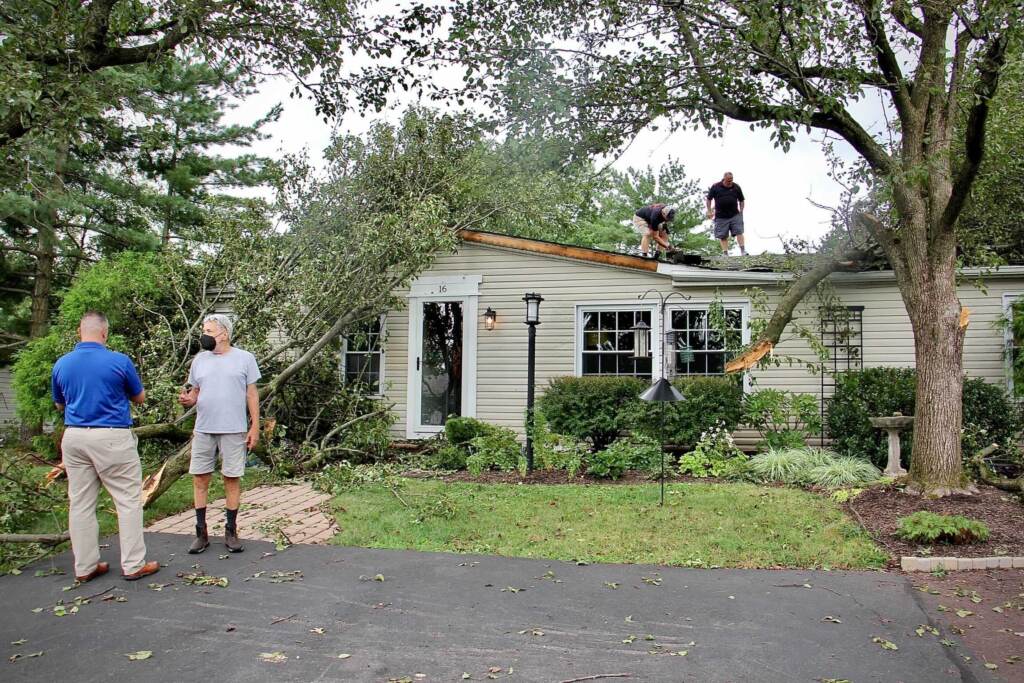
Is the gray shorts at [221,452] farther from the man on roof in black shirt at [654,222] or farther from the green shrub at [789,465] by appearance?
the man on roof in black shirt at [654,222]

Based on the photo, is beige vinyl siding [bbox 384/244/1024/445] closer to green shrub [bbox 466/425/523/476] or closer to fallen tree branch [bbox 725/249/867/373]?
fallen tree branch [bbox 725/249/867/373]

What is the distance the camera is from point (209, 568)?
468 cm

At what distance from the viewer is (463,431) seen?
31.5 ft

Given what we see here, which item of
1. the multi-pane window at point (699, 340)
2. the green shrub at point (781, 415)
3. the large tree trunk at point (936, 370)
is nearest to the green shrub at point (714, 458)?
the green shrub at point (781, 415)

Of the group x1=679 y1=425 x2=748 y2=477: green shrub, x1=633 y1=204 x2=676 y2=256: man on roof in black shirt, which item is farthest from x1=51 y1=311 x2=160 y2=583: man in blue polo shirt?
x1=633 y1=204 x2=676 y2=256: man on roof in black shirt

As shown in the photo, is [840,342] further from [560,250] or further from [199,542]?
[199,542]

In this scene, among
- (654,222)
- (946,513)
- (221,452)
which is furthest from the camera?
(654,222)

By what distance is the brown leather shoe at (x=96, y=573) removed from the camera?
14.3ft

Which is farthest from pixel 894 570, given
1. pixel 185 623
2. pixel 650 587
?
pixel 185 623

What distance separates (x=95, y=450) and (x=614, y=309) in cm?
732

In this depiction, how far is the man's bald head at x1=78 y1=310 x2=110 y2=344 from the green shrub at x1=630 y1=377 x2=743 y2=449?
6167 millimetres

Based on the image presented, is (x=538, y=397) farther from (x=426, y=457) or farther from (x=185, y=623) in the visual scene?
(x=185, y=623)

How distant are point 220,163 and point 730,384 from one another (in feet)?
41.6

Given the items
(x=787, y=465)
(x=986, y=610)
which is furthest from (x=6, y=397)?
(x=986, y=610)
